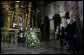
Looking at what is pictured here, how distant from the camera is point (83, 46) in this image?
3561 mm

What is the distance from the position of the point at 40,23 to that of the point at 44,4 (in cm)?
381

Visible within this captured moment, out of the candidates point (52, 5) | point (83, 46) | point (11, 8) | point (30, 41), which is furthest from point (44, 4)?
point (83, 46)

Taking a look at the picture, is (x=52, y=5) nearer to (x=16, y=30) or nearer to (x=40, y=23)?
(x=40, y=23)

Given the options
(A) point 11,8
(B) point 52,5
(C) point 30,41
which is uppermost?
(B) point 52,5

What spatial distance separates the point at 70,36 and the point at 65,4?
1130 centimetres

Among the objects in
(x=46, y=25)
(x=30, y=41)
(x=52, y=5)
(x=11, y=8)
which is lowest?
(x=30, y=41)

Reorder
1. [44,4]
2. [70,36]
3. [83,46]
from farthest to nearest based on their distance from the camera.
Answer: [44,4], [70,36], [83,46]

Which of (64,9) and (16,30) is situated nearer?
(16,30)

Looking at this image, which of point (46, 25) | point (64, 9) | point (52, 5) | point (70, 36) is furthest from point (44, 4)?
point (70, 36)

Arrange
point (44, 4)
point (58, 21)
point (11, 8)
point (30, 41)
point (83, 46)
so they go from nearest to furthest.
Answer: point (83, 46)
point (30, 41)
point (11, 8)
point (44, 4)
point (58, 21)

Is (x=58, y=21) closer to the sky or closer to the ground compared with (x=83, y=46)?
closer to the sky

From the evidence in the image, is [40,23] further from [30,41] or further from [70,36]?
[70,36]

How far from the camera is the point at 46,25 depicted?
23.2 metres

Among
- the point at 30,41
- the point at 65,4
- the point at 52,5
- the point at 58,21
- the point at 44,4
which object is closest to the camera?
the point at 30,41
